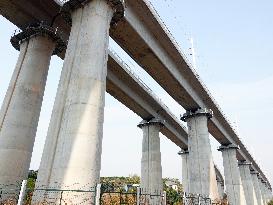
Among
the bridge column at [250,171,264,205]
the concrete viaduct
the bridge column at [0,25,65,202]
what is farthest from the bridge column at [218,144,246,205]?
the bridge column at [0,25,65,202]

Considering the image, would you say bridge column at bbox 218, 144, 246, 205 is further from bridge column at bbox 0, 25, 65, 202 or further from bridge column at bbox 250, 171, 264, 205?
bridge column at bbox 0, 25, 65, 202

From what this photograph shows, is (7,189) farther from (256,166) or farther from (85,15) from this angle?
(256,166)

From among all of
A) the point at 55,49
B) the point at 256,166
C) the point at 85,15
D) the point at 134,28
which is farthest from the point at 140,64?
the point at 256,166

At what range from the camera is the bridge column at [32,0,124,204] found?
14234 mm

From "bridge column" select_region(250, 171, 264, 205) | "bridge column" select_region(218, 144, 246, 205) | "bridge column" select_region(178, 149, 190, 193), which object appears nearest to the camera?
"bridge column" select_region(218, 144, 246, 205)

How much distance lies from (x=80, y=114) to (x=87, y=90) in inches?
60.1

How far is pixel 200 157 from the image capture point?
1369 inches

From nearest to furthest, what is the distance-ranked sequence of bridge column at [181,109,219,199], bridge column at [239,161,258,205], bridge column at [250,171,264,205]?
bridge column at [181,109,219,199] → bridge column at [239,161,258,205] → bridge column at [250,171,264,205]

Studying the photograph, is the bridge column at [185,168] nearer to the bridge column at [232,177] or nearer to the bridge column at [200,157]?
the bridge column at [232,177]

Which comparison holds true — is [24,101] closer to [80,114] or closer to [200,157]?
[80,114]

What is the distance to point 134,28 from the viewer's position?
75.4ft

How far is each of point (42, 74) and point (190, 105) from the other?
20012 mm

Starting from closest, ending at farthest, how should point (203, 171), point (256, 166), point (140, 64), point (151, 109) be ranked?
point (140, 64) < point (203, 171) < point (151, 109) < point (256, 166)

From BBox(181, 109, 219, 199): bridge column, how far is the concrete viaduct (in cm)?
12
